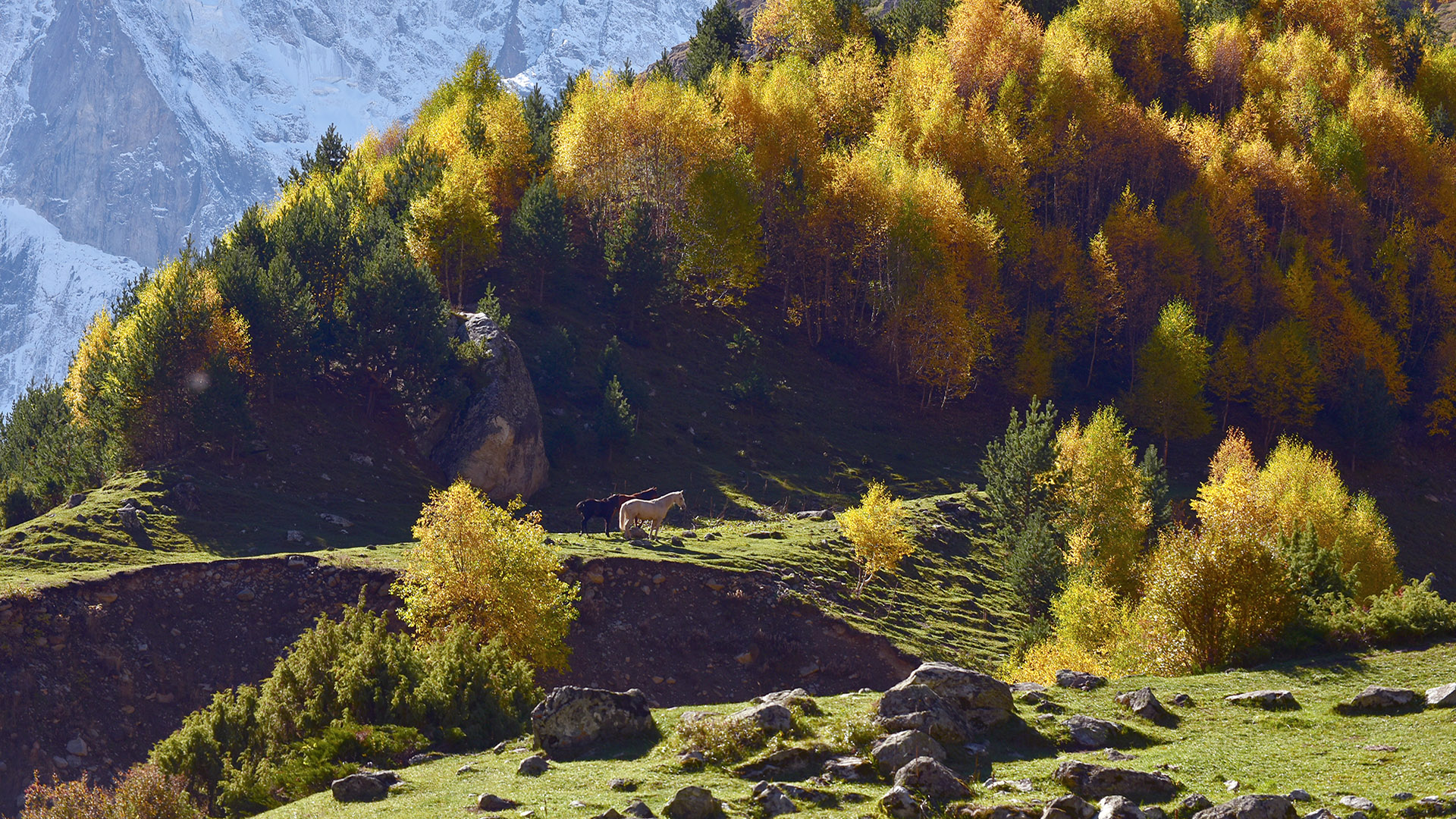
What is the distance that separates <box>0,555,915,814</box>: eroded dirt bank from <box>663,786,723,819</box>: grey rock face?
2056 cm

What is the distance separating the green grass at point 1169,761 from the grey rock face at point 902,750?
0.54m

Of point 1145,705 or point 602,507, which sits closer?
point 1145,705

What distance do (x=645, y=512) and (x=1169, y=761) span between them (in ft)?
99.9

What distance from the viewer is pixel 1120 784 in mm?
16344

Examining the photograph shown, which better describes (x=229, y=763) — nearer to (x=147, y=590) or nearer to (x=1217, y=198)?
(x=147, y=590)

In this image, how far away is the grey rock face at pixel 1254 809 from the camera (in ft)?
47.3

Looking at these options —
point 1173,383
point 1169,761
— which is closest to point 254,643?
point 1169,761

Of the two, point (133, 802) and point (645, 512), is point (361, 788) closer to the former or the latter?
point (133, 802)

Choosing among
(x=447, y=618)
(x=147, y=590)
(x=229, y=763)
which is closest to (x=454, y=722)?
(x=229, y=763)

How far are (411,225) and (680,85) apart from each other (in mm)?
33245

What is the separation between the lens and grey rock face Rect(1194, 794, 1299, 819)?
14.4m

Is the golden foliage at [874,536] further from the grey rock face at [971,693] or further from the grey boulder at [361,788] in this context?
the grey boulder at [361,788]

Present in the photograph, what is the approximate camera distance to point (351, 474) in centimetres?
5319

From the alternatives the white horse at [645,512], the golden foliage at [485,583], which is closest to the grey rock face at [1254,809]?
the golden foliage at [485,583]
